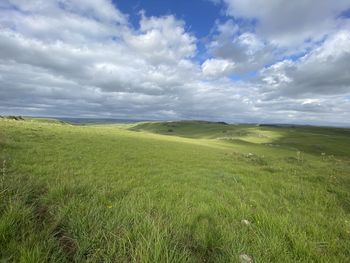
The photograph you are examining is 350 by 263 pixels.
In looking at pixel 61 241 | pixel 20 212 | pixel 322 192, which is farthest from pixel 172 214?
pixel 322 192

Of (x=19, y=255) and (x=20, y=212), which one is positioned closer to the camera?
(x=19, y=255)

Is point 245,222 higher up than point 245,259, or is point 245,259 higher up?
point 245,259

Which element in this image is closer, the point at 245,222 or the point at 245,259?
Result: the point at 245,259

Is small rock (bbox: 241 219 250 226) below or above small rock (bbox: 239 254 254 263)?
below

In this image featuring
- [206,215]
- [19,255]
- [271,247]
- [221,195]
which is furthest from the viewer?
[221,195]

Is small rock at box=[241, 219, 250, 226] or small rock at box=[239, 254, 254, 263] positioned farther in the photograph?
small rock at box=[241, 219, 250, 226]

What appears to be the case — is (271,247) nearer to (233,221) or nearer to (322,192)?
(233,221)

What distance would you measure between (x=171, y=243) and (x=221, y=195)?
5523 mm

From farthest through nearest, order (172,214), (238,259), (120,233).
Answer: (172,214)
(120,233)
(238,259)

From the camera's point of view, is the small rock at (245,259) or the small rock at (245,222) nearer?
the small rock at (245,259)

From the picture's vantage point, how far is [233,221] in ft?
19.5

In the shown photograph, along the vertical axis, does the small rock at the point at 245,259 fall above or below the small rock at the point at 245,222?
above

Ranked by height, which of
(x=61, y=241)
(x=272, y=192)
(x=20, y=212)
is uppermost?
(x=20, y=212)

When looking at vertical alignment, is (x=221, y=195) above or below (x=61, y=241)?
below
